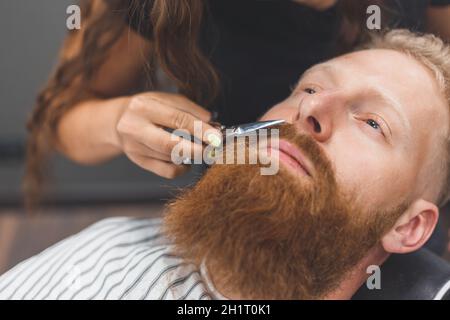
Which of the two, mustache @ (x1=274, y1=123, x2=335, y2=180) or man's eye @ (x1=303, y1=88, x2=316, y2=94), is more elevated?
man's eye @ (x1=303, y1=88, x2=316, y2=94)

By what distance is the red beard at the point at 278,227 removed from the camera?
70 cm

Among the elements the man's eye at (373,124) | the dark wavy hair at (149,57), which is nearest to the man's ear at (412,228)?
the man's eye at (373,124)

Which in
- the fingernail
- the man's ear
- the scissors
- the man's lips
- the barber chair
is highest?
the scissors

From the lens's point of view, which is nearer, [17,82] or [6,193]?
[17,82]

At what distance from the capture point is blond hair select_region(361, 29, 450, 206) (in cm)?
76

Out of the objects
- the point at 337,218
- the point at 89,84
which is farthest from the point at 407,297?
the point at 89,84

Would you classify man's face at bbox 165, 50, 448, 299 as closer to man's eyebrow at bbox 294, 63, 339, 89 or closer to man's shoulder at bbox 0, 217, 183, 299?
man's eyebrow at bbox 294, 63, 339, 89

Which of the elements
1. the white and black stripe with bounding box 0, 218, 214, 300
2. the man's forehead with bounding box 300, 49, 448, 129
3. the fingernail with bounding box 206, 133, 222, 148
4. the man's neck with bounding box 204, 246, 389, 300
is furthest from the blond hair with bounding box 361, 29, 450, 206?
the white and black stripe with bounding box 0, 218, 214, 300

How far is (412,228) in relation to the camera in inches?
30.4

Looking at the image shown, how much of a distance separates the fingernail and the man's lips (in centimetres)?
8

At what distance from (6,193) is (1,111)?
23 centimetres

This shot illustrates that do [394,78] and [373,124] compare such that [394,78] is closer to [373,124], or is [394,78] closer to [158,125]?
[373,124]

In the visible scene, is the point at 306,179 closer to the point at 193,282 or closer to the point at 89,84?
the point at 193,282

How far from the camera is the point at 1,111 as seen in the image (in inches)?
54.0
